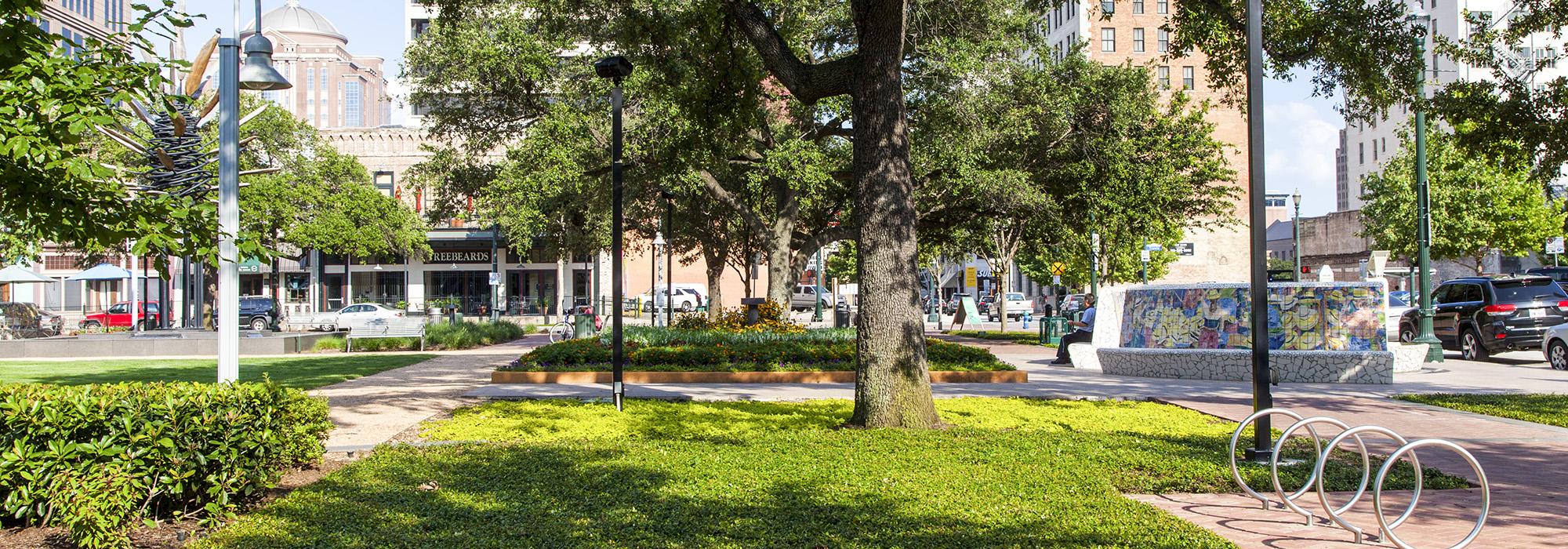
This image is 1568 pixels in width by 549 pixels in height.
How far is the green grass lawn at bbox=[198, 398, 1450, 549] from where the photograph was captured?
218 inches

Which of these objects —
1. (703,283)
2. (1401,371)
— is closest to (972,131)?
(1401,371)

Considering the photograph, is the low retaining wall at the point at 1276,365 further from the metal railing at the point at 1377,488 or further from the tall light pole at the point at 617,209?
the metal railing at the point at 1377,488

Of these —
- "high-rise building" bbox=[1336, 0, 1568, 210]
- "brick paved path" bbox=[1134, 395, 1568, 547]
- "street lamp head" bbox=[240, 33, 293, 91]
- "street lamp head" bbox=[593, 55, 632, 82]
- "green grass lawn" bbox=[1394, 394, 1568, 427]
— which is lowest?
"green grass lawn" bbox=[1394, 394, 1568, 427]

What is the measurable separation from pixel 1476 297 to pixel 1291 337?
361 inches

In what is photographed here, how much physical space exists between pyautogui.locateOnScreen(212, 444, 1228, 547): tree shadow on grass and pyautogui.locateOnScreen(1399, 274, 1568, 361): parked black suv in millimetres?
19655

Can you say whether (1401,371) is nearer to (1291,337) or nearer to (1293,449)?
(1291,337)

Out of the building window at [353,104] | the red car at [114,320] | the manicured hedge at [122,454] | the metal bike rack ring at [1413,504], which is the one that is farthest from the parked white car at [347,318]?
the building window at [353,104]

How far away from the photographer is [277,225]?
40.6 m


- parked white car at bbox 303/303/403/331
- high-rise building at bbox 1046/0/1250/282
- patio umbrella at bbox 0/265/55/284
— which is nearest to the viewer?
patio umbrella at bbox 0/265/55/284

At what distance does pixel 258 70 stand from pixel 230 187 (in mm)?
1735

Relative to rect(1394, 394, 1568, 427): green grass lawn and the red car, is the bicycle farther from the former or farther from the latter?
rect(1394, 394, 1568, 427): green grass lawn

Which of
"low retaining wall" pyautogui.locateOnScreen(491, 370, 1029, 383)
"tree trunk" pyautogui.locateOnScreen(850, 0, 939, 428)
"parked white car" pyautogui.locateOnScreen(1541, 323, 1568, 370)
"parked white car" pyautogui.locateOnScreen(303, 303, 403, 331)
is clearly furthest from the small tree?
"parked white car" pyautogui.locateOnScreen(303, 303, 403, 331)

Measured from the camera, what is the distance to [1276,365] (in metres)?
16.3

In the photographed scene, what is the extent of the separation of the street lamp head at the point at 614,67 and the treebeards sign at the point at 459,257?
51.2 metres
